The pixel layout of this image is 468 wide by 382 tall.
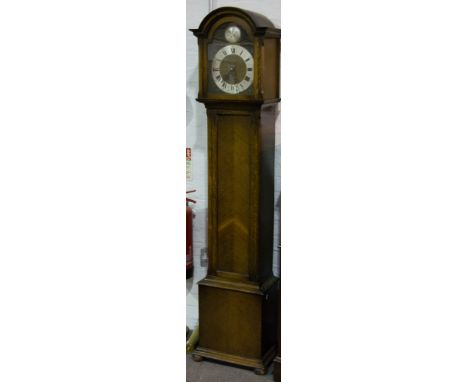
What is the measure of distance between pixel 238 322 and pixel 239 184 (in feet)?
1.55

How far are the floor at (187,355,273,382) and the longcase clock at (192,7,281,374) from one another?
0.03 meters

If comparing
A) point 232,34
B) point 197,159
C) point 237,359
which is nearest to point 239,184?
point 197,159

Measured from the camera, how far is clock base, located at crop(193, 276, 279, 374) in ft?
6.97

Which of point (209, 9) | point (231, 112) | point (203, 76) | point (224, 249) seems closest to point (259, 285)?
point (224, 249)

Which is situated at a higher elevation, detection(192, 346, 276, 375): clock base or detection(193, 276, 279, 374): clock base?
detection(193, 276, 279, 374): clock base

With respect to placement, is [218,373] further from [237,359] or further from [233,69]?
[233,69]

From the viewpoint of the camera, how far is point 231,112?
205cm

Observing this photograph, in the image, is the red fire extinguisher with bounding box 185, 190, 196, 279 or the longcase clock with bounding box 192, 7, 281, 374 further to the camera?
the red fire extinguisher with bounding box 185, 190, 196, 279

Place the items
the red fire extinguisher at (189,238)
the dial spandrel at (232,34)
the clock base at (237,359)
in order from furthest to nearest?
the red fire extinguisher at (189,238) < the clock base at (237,359) < the dial spandrel at (232,34)

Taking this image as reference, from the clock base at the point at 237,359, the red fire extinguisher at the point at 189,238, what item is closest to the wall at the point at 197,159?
the red fire extinguisher at the point at 189,238

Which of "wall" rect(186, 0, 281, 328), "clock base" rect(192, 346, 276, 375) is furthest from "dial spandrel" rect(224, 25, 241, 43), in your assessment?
"clock base" rect(192, 346, 276, 375)

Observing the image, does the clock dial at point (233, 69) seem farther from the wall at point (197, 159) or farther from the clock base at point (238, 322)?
the clock base at point (238, 322)

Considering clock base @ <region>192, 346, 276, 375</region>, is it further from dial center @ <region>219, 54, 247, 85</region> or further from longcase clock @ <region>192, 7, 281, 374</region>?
dial center @ <region>219, 54, 247, 85</region>

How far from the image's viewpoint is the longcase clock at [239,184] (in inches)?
77.7
